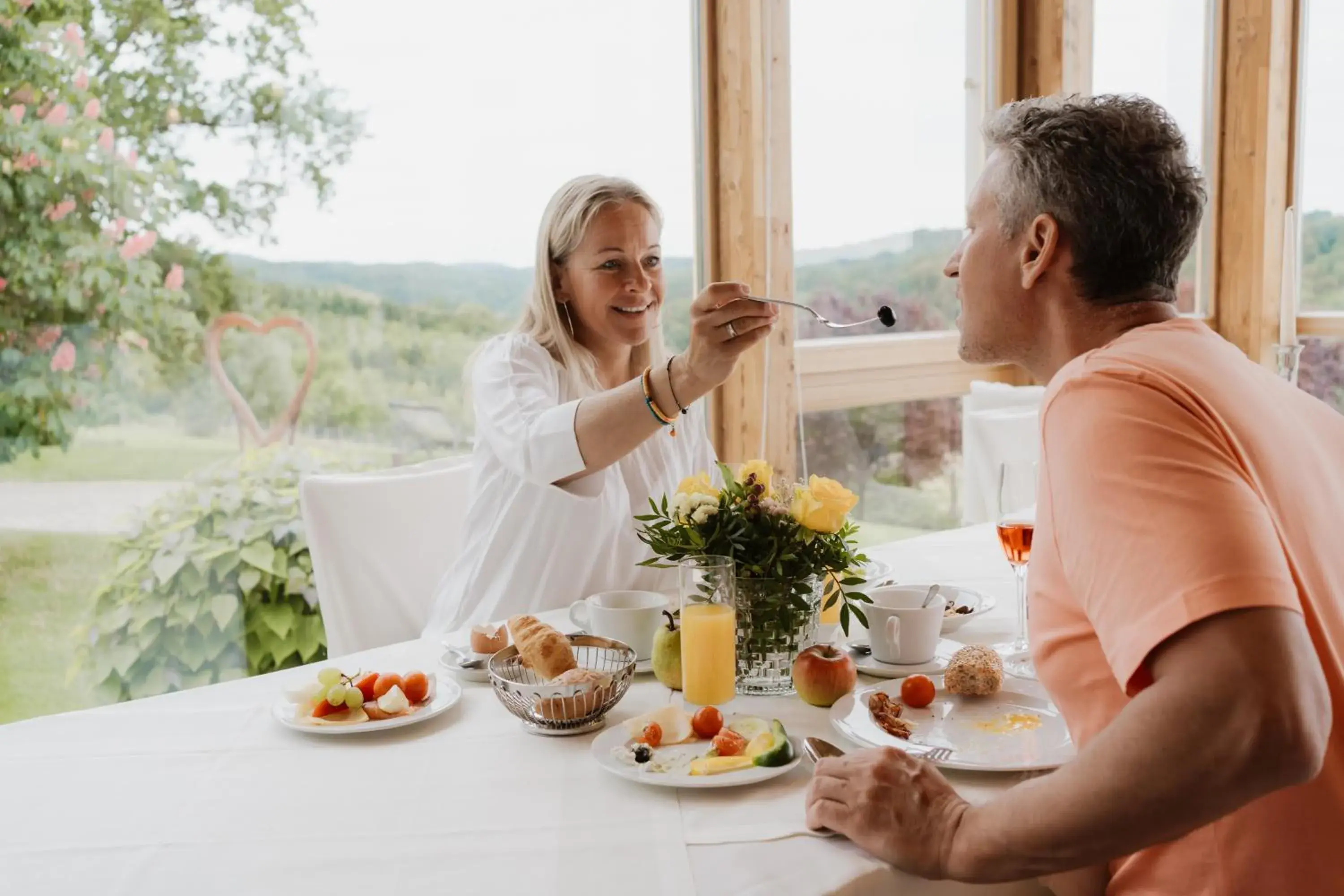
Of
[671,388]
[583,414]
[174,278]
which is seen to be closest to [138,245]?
[174,278]

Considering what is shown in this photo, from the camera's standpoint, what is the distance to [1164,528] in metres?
0.86

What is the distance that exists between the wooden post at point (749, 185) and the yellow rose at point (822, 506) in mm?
2175

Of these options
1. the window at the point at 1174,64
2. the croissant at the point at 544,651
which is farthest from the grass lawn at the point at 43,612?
the window at the point at 1174,64

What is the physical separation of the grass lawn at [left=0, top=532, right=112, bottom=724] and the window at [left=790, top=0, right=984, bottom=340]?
220 cm

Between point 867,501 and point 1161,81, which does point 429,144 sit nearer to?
point 867,501

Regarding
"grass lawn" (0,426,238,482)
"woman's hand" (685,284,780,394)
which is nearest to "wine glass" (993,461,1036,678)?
"woman's hand" (685,284,780,394)

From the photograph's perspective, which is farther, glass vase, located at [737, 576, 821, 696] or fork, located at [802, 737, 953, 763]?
glass vase, located at [737, 576, 821, 696]

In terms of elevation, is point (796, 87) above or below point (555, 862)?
above

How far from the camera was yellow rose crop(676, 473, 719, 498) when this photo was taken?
1.44 m

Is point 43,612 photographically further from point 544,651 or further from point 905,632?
point 905,632

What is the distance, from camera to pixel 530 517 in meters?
2.15

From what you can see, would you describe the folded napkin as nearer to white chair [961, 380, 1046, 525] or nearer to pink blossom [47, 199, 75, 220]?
white chair [961, 380, 1046, 525]

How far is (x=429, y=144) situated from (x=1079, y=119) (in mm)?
2404

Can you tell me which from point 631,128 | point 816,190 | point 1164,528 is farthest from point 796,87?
point 1164,528
